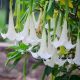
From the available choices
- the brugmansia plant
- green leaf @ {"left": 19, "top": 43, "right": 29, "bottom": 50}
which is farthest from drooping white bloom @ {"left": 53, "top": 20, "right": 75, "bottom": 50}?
green leaf @ {"left": 19, "top": 43, "right": 29, "bottom": 50}

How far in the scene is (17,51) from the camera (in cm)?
89

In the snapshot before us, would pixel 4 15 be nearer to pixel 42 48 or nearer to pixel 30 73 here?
pixel 30 73

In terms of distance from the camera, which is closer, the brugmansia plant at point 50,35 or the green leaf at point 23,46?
the brugmansia plant at point 50,35

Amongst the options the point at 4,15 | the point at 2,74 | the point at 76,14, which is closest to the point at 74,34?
the point at 76,14

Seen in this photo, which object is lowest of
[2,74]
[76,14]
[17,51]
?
[2,74]

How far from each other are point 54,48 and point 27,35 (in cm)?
8

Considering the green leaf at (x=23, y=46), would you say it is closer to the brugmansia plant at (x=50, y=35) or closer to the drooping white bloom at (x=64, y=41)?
the brugmansia plant at (x=50, y=35)

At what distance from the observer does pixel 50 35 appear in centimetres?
82

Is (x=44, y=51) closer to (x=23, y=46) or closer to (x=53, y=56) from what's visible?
(x=53, y=56)

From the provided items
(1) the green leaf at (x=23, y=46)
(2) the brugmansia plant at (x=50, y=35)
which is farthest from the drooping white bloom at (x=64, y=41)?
(1) the green leaf at (x=23, y=46)

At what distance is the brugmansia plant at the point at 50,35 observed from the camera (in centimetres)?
75

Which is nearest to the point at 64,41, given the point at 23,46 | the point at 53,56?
the point at 53,56

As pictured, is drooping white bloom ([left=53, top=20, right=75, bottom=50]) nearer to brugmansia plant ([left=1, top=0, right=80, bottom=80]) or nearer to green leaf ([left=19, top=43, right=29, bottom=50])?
brugmansia plant ([left=1, top=0, right=80, bottom=80])

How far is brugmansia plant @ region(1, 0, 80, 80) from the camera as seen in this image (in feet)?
2.45
